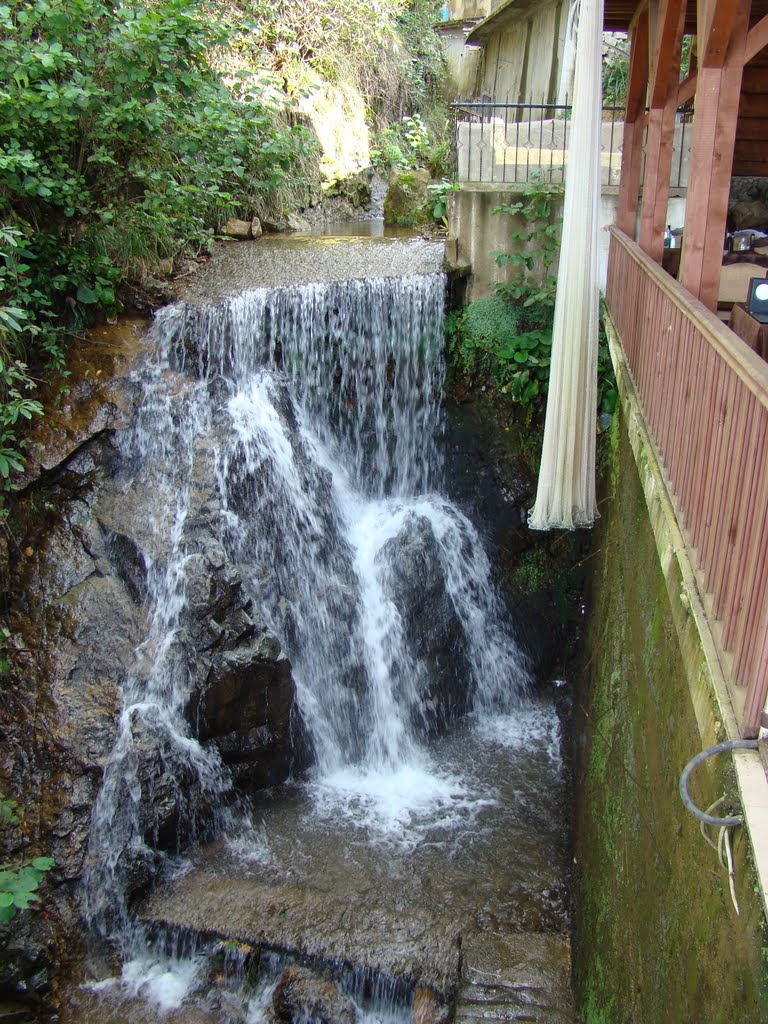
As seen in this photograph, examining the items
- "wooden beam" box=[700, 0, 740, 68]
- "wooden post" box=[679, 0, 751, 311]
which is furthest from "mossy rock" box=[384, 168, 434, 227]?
"wooden beam" box=[700, 0, 740, 68]

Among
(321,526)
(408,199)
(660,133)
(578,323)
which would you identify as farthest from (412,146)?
(578,323)

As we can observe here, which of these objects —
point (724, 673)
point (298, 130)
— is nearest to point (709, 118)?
point (724, 673)

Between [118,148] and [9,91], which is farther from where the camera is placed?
[118,148]

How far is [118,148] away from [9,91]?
50.8 inches

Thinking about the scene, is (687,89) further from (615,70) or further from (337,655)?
(615,70)

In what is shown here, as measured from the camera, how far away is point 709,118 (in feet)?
13.2

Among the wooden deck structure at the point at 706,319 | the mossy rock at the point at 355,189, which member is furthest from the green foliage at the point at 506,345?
the mossy rock at the point at 355,189

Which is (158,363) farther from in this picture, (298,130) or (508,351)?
(298,130)

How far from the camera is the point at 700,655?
2.79m

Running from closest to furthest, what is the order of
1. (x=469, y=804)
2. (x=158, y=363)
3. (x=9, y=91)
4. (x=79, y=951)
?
(x=79, y=951) → (x=469, y=804) → (x=9, y=91) → (x=158, y=363)

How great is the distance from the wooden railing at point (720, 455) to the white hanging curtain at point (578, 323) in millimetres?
1022

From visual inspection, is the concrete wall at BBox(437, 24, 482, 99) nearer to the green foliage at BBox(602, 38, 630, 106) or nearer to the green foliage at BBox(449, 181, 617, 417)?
the green foliage at BBox(602, 38, 630, 106)

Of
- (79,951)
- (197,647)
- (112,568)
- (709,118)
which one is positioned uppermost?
(709,118)

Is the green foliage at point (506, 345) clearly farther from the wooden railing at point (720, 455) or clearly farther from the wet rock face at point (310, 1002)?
the wet rock face at point (310, 1002)
